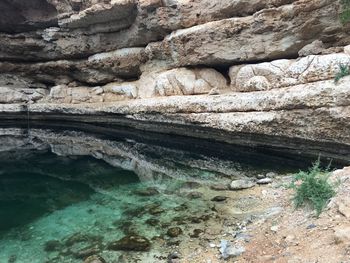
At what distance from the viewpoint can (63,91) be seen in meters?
23.6

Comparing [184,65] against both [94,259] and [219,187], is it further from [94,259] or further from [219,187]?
[94,259]

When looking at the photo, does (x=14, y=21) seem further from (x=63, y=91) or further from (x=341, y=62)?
(x=341, y=62)

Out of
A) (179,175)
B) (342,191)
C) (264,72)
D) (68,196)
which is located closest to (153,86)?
(264,72)

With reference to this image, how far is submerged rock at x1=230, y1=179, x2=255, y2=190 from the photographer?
980 cm

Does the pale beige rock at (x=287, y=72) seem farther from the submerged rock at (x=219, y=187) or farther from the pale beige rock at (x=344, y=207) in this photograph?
the pale beige rock at (x=344, y=207)

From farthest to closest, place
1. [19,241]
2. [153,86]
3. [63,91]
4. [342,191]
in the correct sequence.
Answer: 1. [63,91]
2. [153,86]
3. [19,241]
4. [342,191]

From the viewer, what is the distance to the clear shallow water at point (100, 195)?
315 inches

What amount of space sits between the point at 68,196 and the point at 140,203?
8.41 ft

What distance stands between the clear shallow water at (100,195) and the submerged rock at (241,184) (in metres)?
0.56

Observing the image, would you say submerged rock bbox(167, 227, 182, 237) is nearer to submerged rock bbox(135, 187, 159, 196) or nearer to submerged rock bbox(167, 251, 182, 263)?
submerged rock bbox(167, 251, 182, 263)

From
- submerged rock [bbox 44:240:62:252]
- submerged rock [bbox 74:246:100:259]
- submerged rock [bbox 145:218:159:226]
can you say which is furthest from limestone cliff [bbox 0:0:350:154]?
submerged rock [bbox 44:240:62:252]

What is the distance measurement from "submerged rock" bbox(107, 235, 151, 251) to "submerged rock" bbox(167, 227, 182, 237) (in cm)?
49

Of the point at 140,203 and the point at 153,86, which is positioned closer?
the point at 140,203

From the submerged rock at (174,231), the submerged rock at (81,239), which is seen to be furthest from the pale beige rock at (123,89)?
the submerged rock at (174,231)
